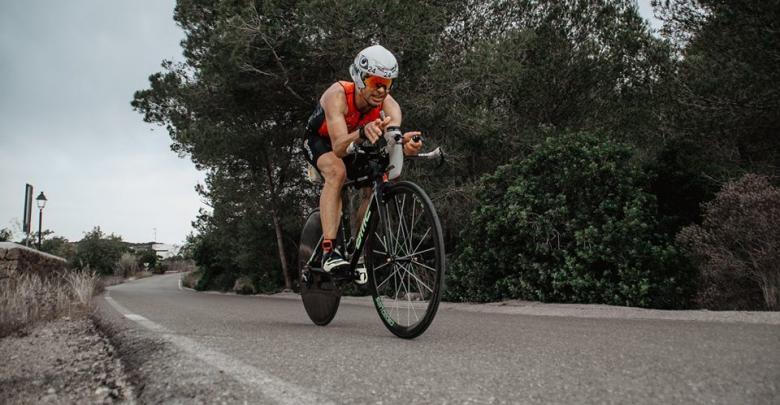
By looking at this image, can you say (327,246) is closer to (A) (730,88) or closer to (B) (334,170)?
(B) (334,170)

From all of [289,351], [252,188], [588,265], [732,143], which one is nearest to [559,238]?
[588,265]

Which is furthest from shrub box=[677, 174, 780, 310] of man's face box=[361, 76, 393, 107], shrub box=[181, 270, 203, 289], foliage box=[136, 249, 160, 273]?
foliage box=[136, 249, 160, 273]

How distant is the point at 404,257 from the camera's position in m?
3.98

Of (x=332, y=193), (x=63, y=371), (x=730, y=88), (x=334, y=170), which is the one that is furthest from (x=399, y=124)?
(x=730, y=88)

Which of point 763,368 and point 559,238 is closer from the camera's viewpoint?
point 763,368

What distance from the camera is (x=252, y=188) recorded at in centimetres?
2020

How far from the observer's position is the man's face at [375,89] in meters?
4.15

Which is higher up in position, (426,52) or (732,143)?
(426,52)

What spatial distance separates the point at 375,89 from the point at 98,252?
55647 millimetres

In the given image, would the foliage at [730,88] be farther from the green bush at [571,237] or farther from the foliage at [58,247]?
the foliage at [58,247]

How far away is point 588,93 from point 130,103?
17293 millimetres

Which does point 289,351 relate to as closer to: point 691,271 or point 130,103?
point 691,271

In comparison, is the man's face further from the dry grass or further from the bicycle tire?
the dry grass

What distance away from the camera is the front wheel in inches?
147
